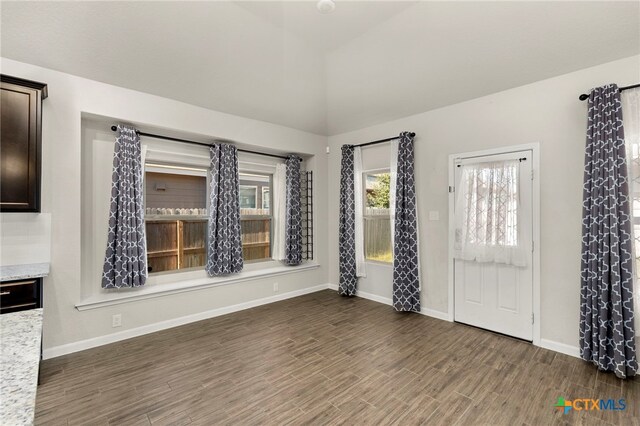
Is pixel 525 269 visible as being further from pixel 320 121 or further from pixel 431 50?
pixel 320 121

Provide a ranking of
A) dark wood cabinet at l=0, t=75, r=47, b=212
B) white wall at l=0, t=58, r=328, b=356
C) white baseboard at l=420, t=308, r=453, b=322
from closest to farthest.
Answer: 1. dark wood cabinet at l=0, t=75, r=47, b=212
2. white wall at l=0, t=58, r=328, b=356
3. white baseboard at l=420, t=308, r=453, b=322

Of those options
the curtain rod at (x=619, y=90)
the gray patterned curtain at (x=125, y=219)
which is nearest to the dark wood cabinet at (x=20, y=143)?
the gray patterned curtain at (x=125, y=219)

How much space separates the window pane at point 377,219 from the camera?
4.64 meters

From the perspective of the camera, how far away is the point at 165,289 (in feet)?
→ 11.7

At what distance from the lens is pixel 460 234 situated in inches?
145

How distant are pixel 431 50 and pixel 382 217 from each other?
2375 mm

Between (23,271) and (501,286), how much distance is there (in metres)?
4.56

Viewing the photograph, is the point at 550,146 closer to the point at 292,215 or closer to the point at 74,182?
the point at 292,215

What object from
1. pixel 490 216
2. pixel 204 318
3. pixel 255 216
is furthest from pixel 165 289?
pixel 490 216

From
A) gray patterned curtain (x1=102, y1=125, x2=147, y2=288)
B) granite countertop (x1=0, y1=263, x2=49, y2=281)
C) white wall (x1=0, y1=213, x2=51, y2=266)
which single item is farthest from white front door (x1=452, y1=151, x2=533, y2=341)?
white wall (x1=0, y1=213, x2=51, y2=266)

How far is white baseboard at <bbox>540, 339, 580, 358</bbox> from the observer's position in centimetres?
287

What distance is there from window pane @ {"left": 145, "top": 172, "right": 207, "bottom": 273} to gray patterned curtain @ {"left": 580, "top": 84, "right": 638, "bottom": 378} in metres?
4.32

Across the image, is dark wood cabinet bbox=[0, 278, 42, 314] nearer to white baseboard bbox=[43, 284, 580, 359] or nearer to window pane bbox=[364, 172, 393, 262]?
white baseboard bbox=[43, 284, 580, 359]

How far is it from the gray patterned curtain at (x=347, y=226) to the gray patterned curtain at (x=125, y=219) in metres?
2.82
